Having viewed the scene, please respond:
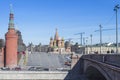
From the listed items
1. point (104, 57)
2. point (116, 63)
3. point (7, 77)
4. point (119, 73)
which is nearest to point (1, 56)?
point (7, 77)

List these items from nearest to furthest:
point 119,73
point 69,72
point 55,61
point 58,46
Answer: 1. point 119,73
2. point 69,72
3. point 55,61
4. point 58,46

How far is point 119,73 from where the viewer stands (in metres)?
22.7

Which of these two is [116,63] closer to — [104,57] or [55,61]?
[104,57]

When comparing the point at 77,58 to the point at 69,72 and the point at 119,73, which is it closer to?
the point at 69,72

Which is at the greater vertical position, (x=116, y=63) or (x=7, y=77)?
(x=116, y=63)

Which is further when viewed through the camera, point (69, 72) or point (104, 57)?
point (69, 72)

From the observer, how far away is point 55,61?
309ft

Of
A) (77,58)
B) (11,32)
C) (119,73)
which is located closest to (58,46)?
(11,32)

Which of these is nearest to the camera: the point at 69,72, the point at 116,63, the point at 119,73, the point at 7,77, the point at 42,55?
the point at 119,73

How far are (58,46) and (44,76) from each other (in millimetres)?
91608

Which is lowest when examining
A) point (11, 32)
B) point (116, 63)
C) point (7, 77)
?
point (7, 77)

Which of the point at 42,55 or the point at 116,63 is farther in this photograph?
the point at 42,55

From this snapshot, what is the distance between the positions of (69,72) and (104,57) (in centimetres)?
3486

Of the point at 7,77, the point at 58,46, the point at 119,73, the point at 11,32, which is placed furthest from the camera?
the point at 58,46
